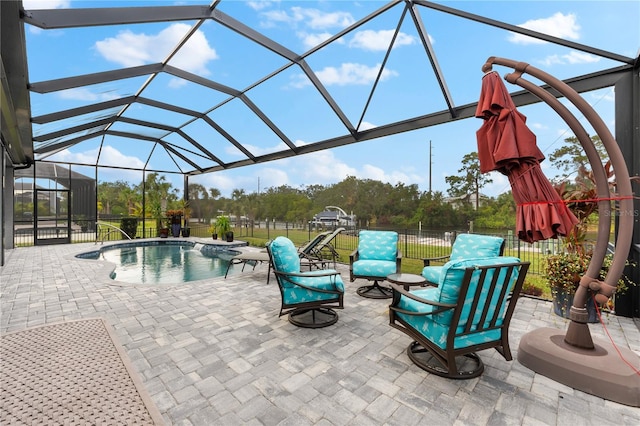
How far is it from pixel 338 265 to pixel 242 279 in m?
2.64

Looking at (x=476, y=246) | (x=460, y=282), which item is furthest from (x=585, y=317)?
(x=476, y=246)

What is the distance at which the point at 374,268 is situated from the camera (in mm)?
4742

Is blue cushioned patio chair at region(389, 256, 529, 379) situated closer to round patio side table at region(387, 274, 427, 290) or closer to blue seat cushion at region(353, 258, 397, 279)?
round patio side table at region(387, 274, 427, 290)

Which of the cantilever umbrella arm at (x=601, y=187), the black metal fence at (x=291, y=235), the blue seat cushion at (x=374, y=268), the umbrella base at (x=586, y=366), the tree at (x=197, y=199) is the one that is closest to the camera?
the umbrella base at (x=586, y=366)

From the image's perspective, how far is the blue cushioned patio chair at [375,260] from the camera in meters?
4.72

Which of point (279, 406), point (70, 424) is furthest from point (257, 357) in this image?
point (70, 424)

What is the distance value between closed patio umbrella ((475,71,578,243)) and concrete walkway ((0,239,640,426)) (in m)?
1.31

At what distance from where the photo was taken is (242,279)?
19.7ft

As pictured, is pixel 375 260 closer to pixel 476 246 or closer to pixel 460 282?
pixel 476 246

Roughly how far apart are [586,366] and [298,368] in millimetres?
2364

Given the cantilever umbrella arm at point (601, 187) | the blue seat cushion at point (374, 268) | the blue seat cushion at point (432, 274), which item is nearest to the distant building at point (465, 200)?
the blue seat cushion at point (432, 274)

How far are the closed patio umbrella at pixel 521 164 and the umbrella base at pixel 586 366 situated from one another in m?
0.99

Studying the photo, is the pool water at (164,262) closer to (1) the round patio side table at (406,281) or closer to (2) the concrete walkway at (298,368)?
(2) the concrete walkway at (298,368)

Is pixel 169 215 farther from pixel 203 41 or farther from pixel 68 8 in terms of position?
pixel 68 8
